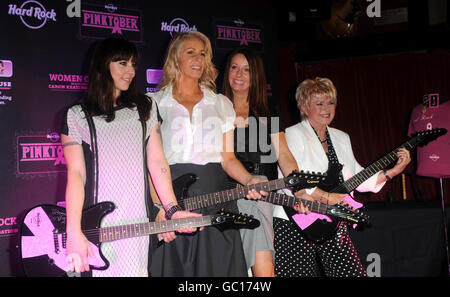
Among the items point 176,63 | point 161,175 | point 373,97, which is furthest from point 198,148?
point 373,97

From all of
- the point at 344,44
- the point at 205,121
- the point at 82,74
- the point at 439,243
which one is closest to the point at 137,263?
the point at 205,121

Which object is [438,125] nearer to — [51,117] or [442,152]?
[442,152]

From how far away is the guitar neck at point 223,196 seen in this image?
255cm

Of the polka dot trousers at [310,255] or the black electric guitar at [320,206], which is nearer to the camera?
the black electric guitar at [320,206]

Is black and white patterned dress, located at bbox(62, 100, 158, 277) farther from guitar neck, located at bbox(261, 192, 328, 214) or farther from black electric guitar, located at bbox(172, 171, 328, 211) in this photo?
guitar neck, located at bbox(261, 192, 328, 214)

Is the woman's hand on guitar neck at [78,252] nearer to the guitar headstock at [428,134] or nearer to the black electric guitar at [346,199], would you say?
the black electric guitar at [346,199]

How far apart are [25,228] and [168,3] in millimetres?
3267

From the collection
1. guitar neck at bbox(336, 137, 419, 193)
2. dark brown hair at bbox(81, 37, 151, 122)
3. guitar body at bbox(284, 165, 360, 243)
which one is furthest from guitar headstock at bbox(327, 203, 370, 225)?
dark brown hair at bbox(81, 37, 151, 122)

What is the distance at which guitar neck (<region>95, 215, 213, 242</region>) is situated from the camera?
216 cm

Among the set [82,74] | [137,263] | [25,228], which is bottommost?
[137,263]

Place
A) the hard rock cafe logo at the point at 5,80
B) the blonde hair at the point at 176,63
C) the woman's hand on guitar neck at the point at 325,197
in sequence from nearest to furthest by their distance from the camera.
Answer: the blonde hair at the point at 176,63 < the woman's hand on guitar neck at the point at 325,197 < the hard rock cafe logo at the point at 5,80

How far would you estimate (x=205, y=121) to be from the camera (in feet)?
8.84

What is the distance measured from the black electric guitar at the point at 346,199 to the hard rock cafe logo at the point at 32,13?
2.79 metres

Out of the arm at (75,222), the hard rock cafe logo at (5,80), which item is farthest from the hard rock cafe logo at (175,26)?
the arm at (75,222)
